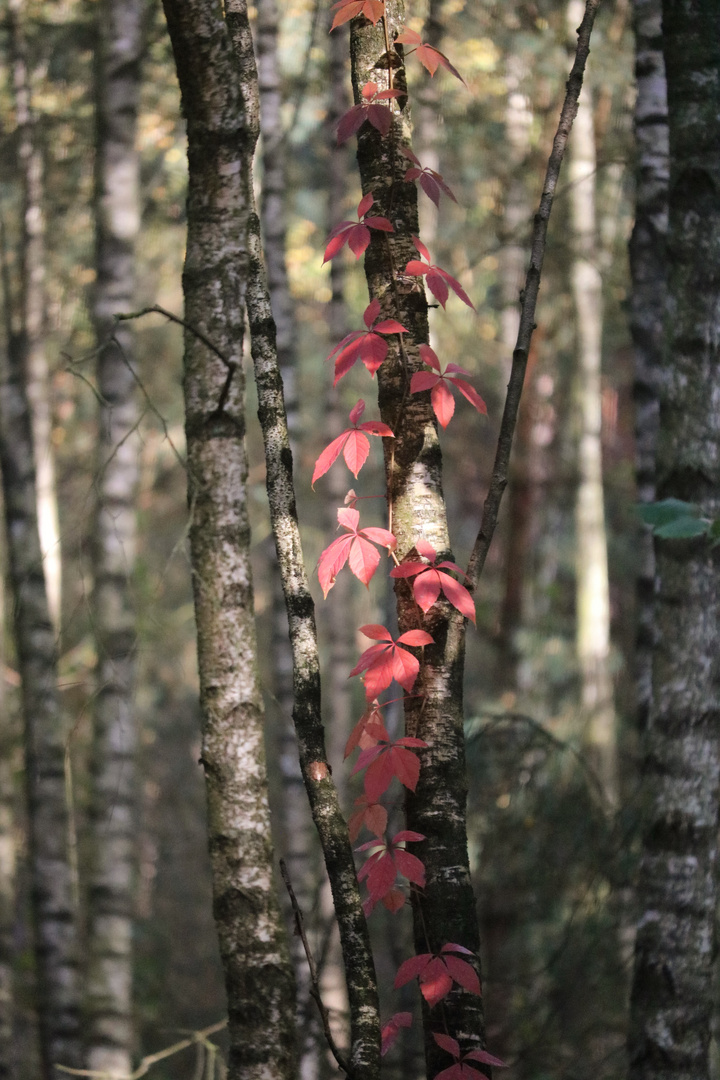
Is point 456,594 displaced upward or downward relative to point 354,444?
downward

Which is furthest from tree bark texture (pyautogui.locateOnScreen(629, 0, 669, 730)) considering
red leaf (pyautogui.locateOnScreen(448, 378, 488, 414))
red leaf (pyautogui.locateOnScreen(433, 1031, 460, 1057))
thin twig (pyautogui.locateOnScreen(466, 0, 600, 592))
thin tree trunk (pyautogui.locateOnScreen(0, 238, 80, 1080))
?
thin tree trunk (pyautogui.locateOnScreen(0, 238, 80, 1080))

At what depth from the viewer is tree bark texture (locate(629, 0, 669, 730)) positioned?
3527mm

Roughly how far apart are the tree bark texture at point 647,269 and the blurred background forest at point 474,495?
333 mm

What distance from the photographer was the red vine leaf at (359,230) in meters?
1.80

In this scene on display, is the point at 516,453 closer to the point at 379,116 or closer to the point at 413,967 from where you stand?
the point at 379,116

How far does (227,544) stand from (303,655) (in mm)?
349

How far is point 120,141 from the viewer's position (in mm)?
4238

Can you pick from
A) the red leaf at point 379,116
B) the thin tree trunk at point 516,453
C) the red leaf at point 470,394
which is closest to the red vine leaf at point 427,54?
the red leaf at point 379,116

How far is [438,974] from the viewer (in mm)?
1600

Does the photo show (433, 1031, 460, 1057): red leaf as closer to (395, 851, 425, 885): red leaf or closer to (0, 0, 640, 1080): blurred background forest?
(395, 851, 425, 885): red leaf

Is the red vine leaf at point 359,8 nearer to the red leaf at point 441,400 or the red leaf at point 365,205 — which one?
the red leaf at point 365,205

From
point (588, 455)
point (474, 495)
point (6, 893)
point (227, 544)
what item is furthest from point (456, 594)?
point (474, 495)

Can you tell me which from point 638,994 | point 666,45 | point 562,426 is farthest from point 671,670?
point 562,426

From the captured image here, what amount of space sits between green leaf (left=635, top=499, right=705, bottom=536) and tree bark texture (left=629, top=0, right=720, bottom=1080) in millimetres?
399
